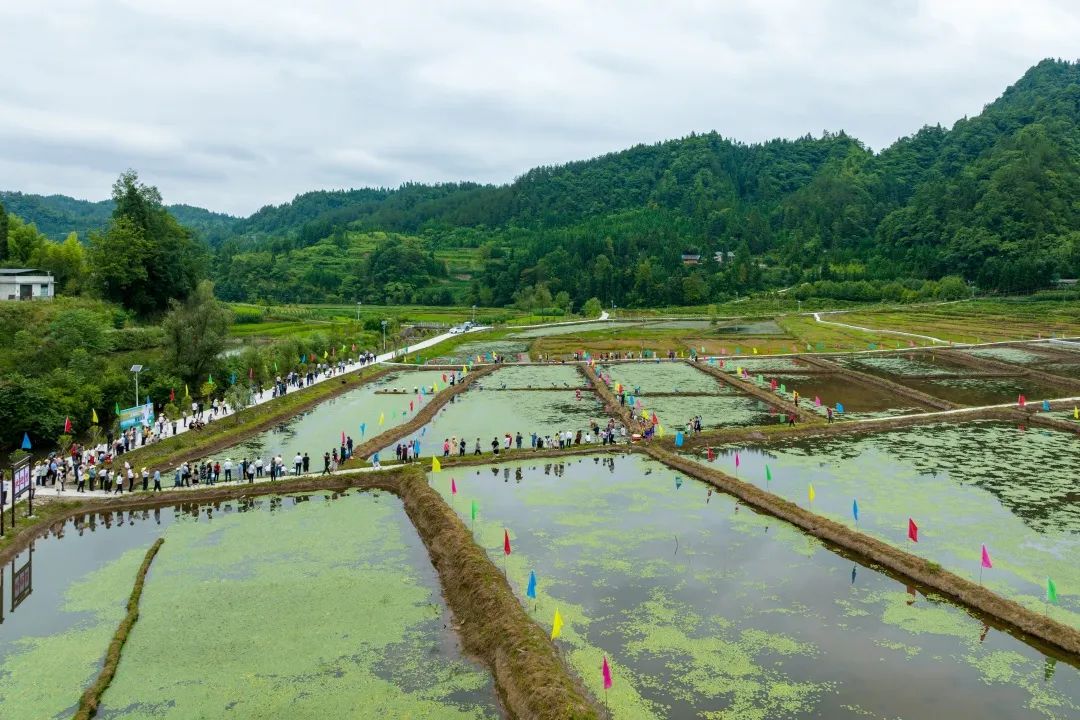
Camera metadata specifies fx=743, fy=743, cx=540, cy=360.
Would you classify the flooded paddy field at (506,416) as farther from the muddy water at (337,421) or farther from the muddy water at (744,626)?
the muddy water at (744,626)

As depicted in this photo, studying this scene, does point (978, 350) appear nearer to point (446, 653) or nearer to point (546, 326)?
point (546, 326)

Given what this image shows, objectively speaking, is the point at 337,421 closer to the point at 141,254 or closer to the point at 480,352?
the point at 480,352

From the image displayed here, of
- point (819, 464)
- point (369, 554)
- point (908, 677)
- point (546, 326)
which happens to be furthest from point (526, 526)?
point (546, 326)

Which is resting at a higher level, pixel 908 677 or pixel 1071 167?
pixel 1071 167

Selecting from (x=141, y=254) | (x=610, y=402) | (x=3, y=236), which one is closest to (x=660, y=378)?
(x=610, y=402)

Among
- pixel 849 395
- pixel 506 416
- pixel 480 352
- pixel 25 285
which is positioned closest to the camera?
pixel 506 416

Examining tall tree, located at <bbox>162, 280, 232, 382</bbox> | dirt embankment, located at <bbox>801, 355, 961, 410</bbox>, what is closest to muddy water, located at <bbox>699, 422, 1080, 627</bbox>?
dirt embankment, located at <bbox>801, 355, 961, 410</bbox>
